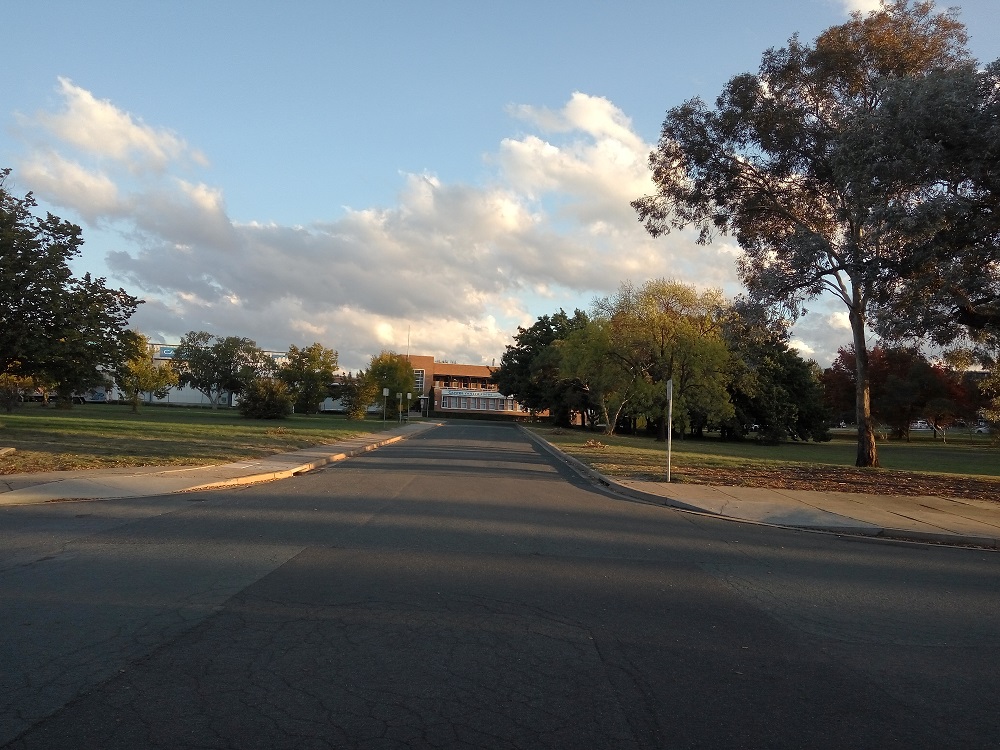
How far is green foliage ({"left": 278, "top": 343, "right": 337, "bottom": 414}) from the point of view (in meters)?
73.0

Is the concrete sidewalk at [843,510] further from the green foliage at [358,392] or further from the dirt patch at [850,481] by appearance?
the green foliage at [358,392]

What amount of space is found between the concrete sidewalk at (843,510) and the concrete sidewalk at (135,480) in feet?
29.6


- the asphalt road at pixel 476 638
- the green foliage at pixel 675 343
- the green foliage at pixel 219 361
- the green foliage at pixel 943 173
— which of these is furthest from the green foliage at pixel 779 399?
the green foliage at pixel 219 361

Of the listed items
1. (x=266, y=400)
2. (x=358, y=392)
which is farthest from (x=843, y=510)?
(x=358, y=392)

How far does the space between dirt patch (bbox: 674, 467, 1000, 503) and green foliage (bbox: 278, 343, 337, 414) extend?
54.0 m

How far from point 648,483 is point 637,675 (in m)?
14.6

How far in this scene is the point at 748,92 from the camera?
28078 mm

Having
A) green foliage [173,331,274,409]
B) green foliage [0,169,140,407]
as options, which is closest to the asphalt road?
green foliage [0,169,140,407]

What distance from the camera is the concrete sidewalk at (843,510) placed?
1309 cm

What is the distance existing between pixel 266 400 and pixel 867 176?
54.2 m

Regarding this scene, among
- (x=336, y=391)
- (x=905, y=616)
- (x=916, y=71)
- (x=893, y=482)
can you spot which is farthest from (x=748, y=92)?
(x=336, y=391)

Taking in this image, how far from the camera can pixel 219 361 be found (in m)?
95.0

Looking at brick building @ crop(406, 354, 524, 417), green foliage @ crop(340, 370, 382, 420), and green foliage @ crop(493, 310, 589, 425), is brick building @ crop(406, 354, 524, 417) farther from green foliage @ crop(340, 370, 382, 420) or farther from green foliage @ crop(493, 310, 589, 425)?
green foliage @ crop(340, 370, 382, 420)

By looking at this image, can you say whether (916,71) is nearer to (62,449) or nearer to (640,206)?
(640,206)
